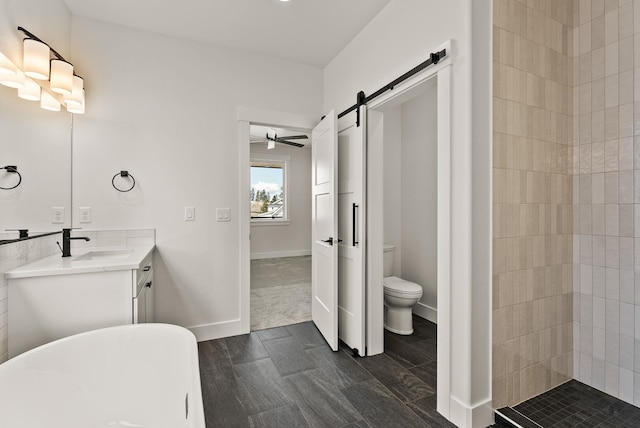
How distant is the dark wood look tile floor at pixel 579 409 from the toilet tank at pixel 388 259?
1704mm

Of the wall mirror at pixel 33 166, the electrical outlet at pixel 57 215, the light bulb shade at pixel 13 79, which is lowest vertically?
the electrical outlet at pixel 57 215

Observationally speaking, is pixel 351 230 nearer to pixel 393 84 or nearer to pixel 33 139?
pixel 393 84

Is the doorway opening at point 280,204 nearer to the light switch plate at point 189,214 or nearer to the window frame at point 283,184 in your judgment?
the window frame at point 283,184

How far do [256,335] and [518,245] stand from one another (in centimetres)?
231

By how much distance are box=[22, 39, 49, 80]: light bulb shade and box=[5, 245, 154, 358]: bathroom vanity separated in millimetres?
1126

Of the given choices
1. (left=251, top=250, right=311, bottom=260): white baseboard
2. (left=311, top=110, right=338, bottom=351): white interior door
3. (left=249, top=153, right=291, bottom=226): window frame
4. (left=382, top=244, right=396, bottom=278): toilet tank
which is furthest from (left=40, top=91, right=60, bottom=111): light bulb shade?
(left=251, top=250, right=311, bottom=260): white baseboard

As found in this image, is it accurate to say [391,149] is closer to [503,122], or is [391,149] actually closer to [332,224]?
[332,224]

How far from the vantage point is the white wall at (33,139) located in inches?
60.8

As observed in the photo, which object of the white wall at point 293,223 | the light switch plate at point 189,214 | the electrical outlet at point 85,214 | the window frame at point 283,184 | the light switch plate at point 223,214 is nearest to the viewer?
the electrical outlet at point 85,214

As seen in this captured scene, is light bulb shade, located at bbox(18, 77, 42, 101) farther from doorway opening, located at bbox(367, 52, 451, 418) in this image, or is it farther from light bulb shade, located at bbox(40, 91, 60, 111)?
doorway opening, located at bbox(367, 52, 451, 418)

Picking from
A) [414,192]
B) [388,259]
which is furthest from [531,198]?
[388,259]

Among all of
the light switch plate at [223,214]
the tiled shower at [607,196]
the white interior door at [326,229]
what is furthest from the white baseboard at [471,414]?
the light switch plate at [223,214]

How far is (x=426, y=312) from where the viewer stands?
3.12 metres

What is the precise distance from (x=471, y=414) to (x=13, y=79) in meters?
3.06
